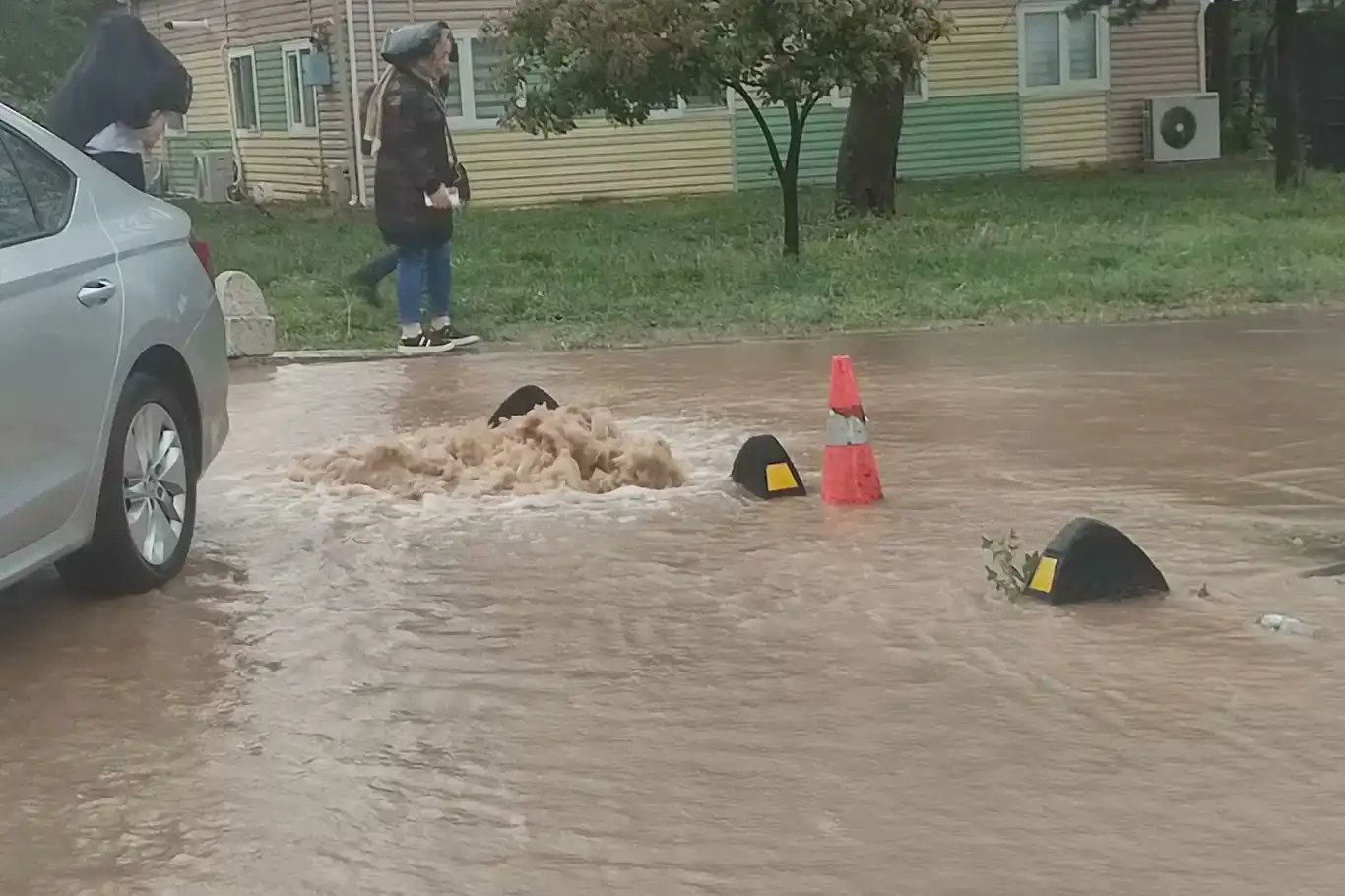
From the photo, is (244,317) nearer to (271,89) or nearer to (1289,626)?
(1289,626)

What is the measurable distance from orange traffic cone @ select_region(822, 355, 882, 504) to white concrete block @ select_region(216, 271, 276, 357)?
5.82 meters

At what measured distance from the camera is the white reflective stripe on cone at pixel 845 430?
23.9ft

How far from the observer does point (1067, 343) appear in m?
11.9

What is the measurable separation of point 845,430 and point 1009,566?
1427 mm

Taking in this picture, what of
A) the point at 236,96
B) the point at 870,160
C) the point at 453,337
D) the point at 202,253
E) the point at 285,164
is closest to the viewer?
the point at 202,253

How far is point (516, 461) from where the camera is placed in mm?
7957

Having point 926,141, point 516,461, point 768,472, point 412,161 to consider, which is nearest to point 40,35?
point 926,141

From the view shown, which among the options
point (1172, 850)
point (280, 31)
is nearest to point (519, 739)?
point (1172, 850)

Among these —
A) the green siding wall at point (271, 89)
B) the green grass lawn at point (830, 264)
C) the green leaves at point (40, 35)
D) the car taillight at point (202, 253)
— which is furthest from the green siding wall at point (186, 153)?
the car taillight at point (202, 253)

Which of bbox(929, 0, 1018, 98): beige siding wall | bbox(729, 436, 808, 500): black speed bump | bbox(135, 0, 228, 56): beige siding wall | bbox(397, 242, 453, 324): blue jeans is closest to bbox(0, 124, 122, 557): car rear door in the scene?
bbox(729, 436, 808, 500): black speed bump

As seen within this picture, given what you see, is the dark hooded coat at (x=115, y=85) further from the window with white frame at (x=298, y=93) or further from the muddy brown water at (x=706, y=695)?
the window with white frame at (x=298, y=93)

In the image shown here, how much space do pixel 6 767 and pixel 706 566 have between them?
2.52 m

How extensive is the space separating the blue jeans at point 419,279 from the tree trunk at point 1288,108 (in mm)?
13968

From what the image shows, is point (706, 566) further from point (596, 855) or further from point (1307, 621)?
point (596, 855)
